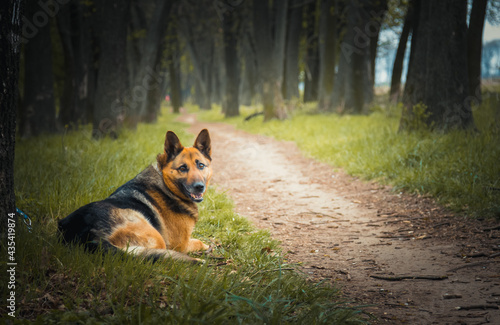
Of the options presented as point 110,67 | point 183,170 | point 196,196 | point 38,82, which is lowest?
point 196,196

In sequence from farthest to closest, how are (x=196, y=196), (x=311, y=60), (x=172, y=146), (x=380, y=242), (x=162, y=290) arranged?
(x=311, y=60) → (x=380, y=242) → (x=172, y=146) → (x=196, y=196) → (x=162, y=290)

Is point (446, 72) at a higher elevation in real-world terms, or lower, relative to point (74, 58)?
lower

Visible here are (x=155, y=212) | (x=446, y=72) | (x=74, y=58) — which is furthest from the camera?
(x=74, y=58)

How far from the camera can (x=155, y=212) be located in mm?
3359

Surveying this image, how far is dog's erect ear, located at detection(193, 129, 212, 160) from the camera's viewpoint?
389 cm

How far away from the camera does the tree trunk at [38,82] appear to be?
9.64 m

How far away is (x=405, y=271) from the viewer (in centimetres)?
333

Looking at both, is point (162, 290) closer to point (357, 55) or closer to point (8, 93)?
point (8, 93)

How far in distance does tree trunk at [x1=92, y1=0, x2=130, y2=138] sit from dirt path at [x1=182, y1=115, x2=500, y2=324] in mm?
4501

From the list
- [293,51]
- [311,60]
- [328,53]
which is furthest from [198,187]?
[311,60]

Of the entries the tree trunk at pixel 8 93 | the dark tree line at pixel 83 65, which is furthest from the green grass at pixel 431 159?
the dark tree line at pixel 83 65

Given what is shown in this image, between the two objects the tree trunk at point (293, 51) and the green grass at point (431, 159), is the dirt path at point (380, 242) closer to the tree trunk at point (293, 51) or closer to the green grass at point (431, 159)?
the green grass at point (431, 159)

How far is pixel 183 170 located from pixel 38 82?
868 cm

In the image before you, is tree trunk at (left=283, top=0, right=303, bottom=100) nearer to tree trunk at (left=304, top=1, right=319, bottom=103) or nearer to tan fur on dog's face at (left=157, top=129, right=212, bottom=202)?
tree trunk at (left=304, top=1, right=319, bottom=103)
